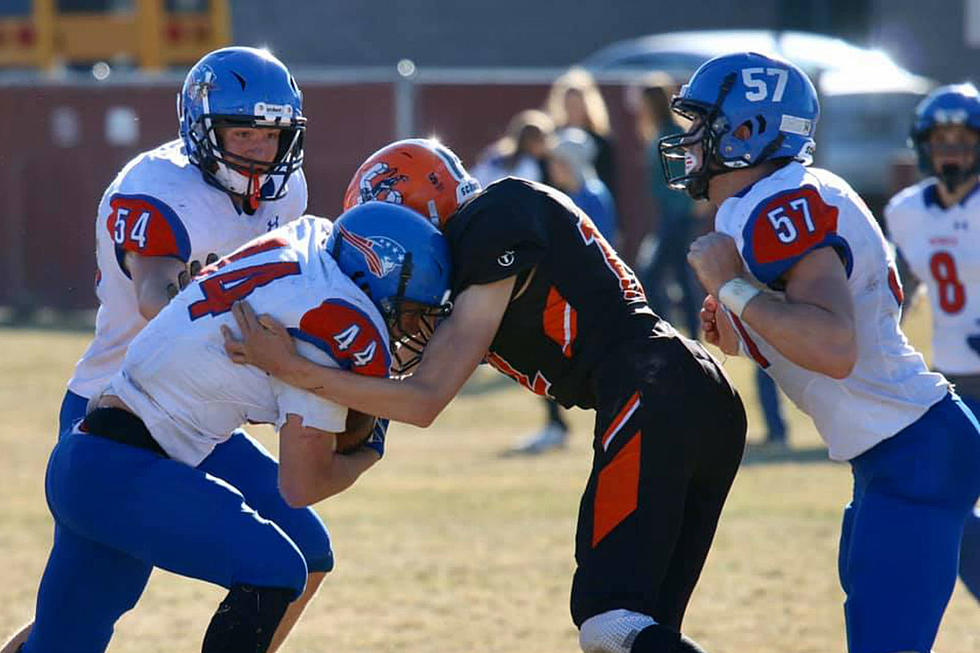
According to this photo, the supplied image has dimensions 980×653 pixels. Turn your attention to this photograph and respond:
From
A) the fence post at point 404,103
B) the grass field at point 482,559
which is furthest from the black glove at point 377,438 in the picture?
the fence post at point 404,103

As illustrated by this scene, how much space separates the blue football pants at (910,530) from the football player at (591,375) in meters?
0.37

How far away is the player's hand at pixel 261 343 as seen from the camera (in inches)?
154

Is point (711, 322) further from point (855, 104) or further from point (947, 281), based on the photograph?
point (855, 104)

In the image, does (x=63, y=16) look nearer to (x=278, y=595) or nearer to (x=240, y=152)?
(x=240, y=152)

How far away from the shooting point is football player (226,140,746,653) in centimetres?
404

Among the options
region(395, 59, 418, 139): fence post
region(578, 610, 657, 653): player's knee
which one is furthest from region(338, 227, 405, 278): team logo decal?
region(395, 59, 418, 139): fence post

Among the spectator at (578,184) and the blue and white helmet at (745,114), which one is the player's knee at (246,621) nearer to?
the blue and white helmet at (745,114)

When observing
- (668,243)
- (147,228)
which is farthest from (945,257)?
(668,243)

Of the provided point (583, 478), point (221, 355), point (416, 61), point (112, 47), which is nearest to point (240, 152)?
point (221, 355)

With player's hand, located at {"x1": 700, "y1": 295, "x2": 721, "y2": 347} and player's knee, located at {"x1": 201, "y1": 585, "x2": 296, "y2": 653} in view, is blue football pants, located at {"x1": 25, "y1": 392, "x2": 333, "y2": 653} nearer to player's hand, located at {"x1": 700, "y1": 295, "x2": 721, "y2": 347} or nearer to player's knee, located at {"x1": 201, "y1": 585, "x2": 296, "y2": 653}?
player's knee, located at {"x1": 201, "y1": 585, "x2": 296, "y2": 653}

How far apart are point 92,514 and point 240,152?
4.24 ft

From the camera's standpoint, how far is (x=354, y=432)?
427 centimetres

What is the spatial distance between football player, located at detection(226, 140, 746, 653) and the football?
0.66 ft

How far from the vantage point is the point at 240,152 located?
492cm
